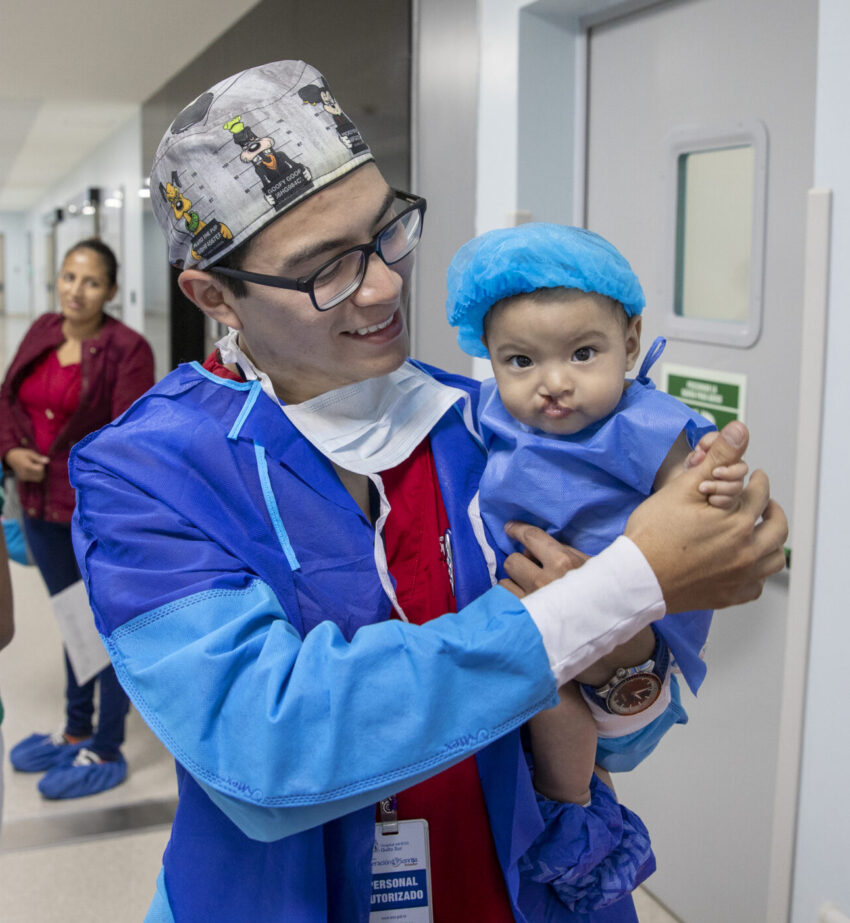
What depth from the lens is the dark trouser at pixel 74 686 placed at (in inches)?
132

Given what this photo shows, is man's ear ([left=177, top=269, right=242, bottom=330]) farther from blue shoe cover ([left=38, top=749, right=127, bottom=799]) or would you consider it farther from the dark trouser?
blue shoe cover ([left=38, top=749, right=127, bottom=799])

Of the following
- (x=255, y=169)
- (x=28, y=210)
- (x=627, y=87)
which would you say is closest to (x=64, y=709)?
(x=627, y=87)

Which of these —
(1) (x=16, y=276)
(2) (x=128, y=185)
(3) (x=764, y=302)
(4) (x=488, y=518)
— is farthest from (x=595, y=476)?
(1) (x=16, y=276)

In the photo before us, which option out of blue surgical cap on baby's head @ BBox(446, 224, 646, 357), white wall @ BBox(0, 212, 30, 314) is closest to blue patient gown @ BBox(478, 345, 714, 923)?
blue surgical cap on baby's head @ BBox(446, 224, 646, 357)

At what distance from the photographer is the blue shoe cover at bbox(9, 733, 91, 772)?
11.2 ft

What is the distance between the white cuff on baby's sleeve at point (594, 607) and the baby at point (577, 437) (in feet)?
0.72

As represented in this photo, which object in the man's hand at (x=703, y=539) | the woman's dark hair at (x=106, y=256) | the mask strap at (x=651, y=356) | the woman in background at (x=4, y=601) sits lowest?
the woman in background at (x=4, y=601)

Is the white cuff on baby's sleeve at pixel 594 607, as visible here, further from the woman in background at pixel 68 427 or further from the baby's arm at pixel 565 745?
the woman in background at pixel 68 427

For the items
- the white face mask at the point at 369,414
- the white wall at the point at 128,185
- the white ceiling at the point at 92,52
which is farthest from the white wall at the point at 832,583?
the white wall at the point at 128,185

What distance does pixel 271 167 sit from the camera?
3.42 feet

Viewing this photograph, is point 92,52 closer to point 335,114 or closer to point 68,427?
point 68,427

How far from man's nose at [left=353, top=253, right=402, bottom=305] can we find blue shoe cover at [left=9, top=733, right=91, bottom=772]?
2882 mm

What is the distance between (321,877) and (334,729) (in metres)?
0.27

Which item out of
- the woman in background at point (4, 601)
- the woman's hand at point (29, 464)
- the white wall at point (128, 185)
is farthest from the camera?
the white wall at point (128, 185)
